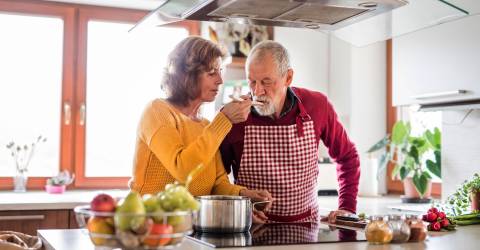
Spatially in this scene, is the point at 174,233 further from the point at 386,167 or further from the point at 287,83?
the point at 386,167

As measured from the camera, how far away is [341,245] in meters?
1.73

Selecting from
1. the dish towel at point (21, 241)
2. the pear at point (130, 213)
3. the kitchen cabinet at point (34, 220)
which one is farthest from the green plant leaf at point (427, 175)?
the pear at point (130, 213)

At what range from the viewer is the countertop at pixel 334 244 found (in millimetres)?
1689

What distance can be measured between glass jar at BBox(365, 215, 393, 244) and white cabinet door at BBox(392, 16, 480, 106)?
4.49ft

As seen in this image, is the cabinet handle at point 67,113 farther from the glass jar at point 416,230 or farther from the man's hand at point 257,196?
the glass jar at point 416,230

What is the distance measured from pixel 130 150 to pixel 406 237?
2.76 metres

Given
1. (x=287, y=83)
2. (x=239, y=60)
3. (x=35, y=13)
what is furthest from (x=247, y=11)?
(x=35, y=13)

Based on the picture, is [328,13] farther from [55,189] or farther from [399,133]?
[55,189]

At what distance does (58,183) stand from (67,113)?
1.61 feet

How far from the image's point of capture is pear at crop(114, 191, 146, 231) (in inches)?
45.9

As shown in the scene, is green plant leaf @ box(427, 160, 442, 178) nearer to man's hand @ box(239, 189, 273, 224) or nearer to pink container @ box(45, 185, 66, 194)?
man's hand @ box(239, 189, 273, 224)

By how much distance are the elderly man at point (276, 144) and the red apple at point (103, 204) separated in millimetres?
1153

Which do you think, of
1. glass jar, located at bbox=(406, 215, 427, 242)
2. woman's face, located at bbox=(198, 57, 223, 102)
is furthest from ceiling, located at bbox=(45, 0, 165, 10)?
glass jar, located at bbox=(406, 215, 427, 242)

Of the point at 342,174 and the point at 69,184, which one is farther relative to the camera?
the point at 69,184
